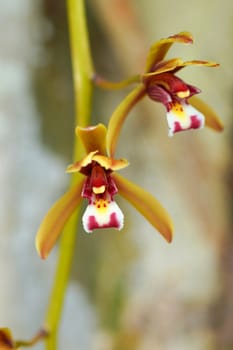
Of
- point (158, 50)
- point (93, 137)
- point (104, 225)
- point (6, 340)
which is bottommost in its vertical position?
point (6, 340)

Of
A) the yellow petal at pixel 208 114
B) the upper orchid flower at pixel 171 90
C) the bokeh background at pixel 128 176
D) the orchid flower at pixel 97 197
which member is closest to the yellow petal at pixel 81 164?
the orchid flower at pixel 97 197

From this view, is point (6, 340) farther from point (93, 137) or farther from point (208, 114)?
point (208, 114)

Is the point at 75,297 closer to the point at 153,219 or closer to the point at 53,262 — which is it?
the point at 53,262

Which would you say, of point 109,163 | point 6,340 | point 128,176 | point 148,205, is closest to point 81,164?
point 109,163

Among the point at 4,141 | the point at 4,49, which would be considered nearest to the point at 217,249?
the point at 4,141

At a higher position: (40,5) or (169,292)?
(40,5)

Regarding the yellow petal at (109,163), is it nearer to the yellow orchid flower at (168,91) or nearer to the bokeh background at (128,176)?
the yellow orchid flower at (168,91)

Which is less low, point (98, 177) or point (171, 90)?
point (171, 90)
